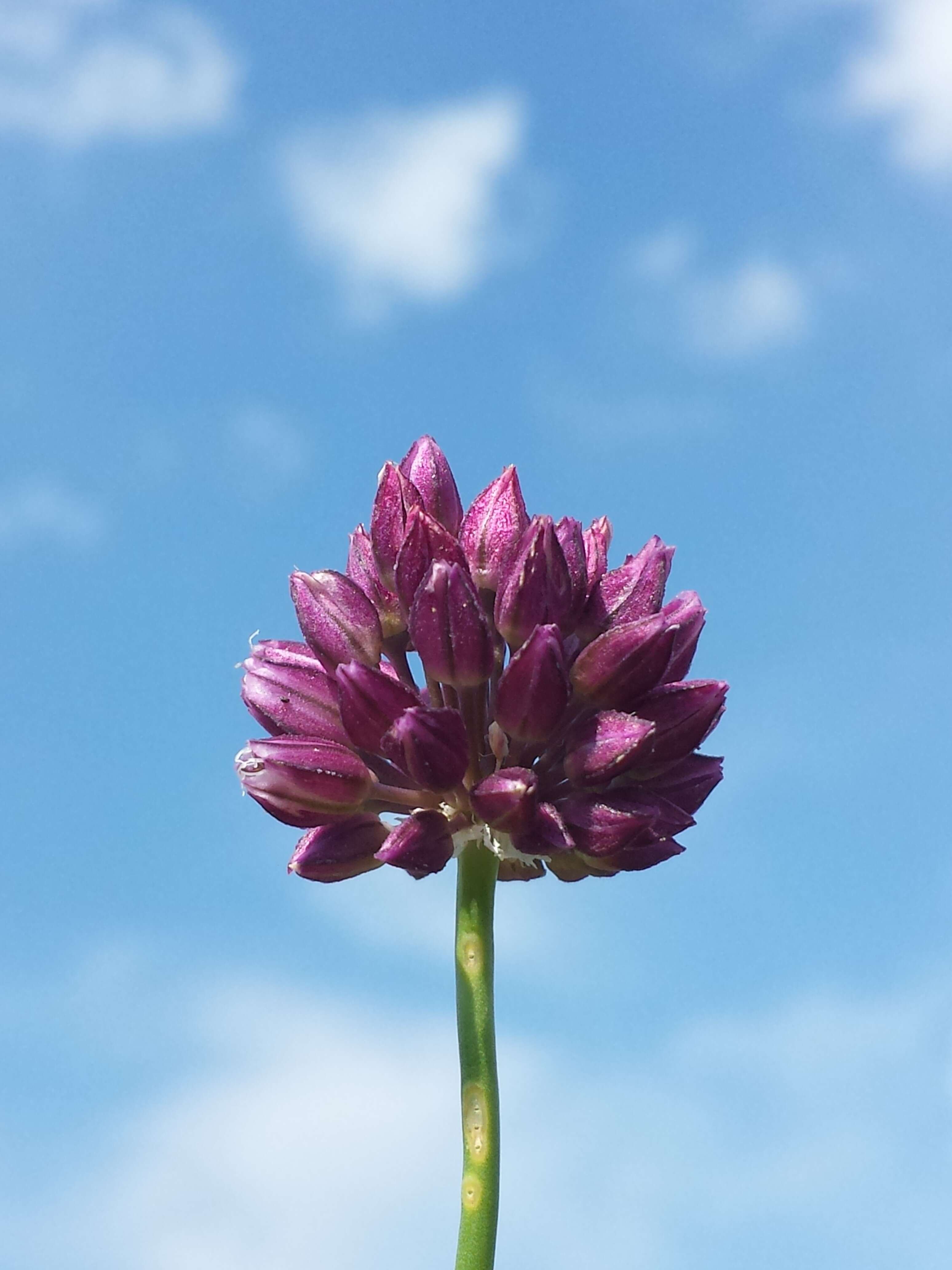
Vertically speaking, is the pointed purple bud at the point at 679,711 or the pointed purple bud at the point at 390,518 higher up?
the pointed purple bud at the point at 390,518

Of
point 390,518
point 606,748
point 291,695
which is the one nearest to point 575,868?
point 606,748

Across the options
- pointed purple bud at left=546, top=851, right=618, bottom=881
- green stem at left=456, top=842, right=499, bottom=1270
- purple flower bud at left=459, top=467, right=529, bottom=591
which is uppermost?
purple flower bud at left=459, top=467, right=529, bottom=591

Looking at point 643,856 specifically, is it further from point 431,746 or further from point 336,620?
point 336,620

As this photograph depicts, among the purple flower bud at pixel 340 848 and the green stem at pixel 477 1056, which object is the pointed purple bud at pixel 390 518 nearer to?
the purple flower bud at pixel 340 848

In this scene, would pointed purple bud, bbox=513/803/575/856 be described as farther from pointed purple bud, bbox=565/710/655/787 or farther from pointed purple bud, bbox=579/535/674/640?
pointed purple bud, bbox=579/535/674/640

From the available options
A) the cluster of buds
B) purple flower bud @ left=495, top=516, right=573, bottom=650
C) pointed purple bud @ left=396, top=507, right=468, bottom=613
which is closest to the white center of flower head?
the cluster of buds

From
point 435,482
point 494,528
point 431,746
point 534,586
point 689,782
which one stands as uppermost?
point 435,482

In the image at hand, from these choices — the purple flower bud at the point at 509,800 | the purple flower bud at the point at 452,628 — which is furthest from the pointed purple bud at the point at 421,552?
the purple flower bud at the point at 509,800

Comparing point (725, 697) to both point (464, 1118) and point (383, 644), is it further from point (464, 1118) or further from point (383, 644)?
point (464, 1118)
